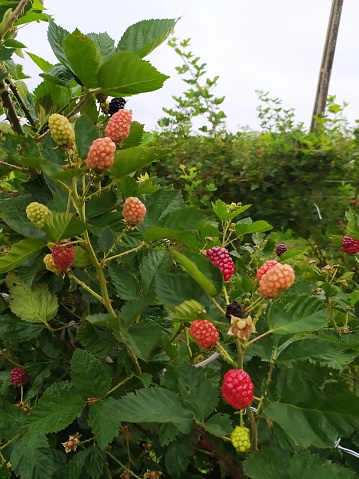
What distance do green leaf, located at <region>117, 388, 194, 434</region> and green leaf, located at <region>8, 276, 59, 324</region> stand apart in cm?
20

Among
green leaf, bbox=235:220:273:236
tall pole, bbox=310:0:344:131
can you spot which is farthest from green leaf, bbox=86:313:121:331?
tall pole, bbox=310:0:344:131

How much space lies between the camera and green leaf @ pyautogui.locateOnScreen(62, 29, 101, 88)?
20.9 inches

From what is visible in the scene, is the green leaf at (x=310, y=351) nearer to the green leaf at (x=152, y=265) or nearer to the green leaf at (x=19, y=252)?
the green leaf at (x=152, y=265)

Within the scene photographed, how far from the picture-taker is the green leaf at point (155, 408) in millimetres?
419

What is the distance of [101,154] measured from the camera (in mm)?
448

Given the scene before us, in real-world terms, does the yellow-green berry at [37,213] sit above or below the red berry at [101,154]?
below

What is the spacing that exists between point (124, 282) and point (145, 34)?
31 cm

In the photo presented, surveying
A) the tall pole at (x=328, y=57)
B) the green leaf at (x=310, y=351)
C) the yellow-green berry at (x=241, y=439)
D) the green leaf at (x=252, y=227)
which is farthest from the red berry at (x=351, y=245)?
the tall pole at (x=328, y=57)

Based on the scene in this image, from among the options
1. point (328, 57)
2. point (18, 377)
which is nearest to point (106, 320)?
point (18, 377)

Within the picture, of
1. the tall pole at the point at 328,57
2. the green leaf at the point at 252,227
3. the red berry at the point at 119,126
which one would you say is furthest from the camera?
the tall pole at the point at 328,57

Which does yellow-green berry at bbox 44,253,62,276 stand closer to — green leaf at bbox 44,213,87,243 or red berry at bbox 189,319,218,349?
green leaf at bbox 44,213,87,243

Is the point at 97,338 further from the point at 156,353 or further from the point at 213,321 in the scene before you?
the point at 213,321

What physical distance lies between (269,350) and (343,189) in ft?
7.90

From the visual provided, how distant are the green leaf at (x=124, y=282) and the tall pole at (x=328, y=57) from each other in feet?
11.6
